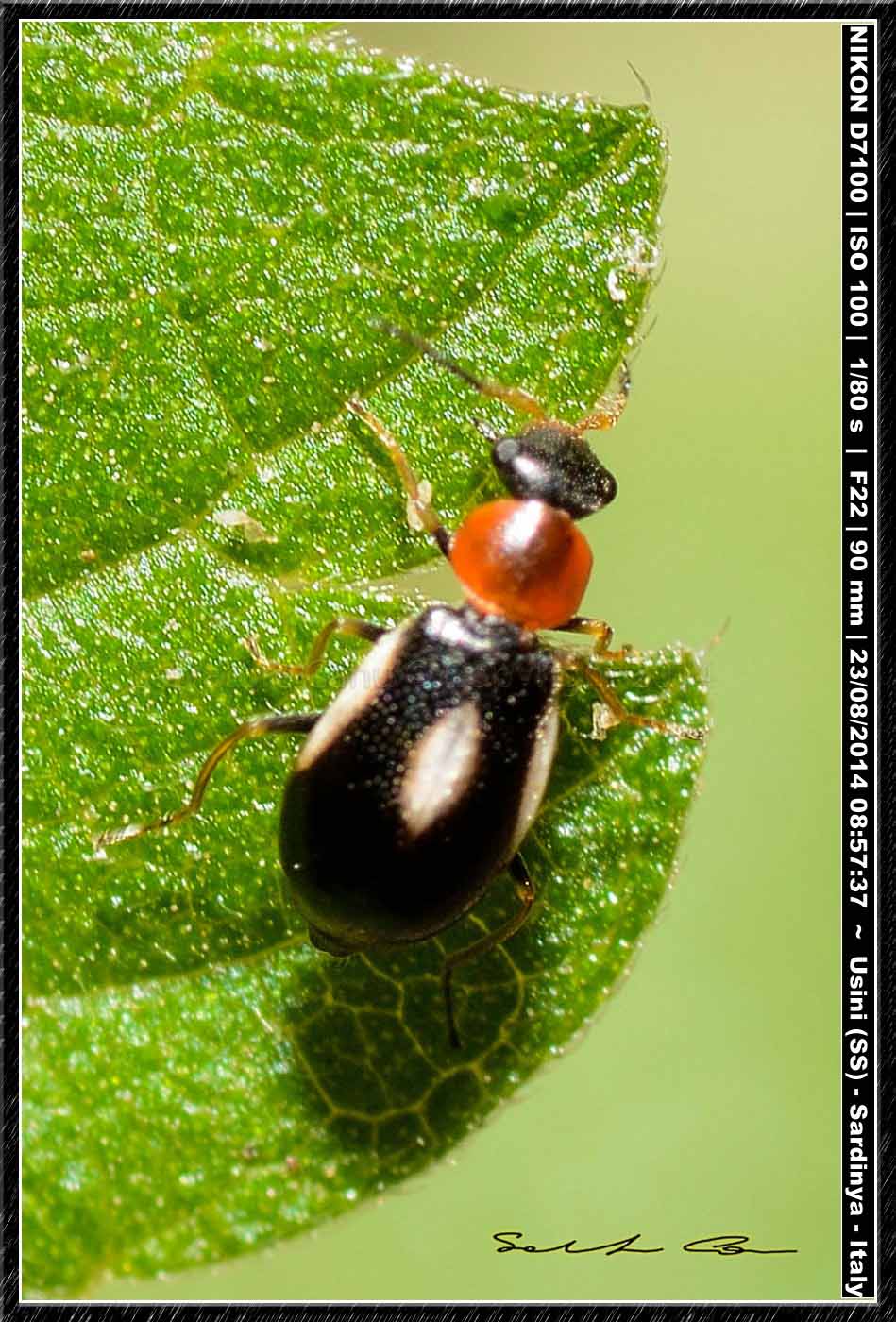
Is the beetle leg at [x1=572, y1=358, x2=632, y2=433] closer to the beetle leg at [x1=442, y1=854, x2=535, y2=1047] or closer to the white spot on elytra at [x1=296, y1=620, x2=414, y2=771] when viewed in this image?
the white spot on elytra at [x1=296, y1=620, x2=414, y2=771]

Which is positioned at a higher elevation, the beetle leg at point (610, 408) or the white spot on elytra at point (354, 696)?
the beetle leg at point (610, 408)

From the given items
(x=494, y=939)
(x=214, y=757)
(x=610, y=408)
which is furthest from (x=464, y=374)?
(x=494, y=939)

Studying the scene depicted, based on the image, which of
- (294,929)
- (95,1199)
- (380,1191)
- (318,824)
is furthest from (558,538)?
(95,1199)

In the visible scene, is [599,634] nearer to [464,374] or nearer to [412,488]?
[412,488]

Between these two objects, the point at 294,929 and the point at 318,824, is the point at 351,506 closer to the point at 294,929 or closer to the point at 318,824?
the point at 318,824
